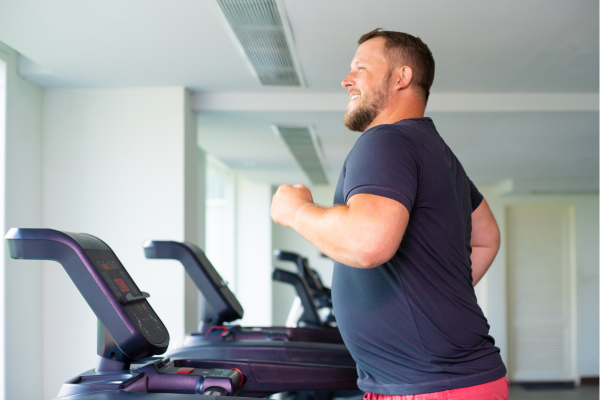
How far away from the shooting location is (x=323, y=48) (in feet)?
8.54

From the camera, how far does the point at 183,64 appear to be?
287 centimetres

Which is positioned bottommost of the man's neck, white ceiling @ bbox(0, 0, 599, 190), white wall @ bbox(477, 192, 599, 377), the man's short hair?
white wall @ bbox(477, 192, 599, 377)

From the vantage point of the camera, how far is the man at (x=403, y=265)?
0.95 m

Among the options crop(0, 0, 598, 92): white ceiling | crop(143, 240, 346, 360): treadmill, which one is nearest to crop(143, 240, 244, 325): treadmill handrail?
crop(143, 240, 346, 360): treadmill

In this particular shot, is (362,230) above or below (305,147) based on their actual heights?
below

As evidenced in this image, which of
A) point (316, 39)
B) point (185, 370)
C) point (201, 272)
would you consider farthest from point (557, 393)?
point (185, 370)

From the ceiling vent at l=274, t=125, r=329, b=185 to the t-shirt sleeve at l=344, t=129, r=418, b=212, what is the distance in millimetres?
3055

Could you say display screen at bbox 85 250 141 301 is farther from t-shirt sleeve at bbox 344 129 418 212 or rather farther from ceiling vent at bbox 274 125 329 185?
ceiling vent at bbox 274 125 329 185

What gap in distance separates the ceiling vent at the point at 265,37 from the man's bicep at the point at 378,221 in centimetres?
138

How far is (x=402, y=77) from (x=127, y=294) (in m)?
0.85

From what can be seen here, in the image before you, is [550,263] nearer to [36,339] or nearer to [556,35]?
[556,35]

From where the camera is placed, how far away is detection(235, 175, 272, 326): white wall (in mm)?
8156

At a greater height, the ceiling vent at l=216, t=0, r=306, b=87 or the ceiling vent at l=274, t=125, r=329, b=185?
the ceiling vent at l=216, t=0, r=306, b=87

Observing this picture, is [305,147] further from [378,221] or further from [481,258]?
[378,221]
